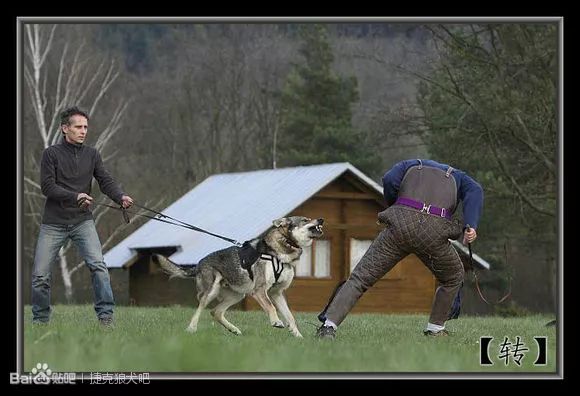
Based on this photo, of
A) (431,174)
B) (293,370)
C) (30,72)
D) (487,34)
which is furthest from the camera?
(30,72)

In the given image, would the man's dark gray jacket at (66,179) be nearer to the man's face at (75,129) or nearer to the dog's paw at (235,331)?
the man's face at (75,129)

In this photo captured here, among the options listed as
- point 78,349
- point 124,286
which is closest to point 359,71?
point 124,286

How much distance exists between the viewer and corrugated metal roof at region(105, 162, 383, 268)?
28.9 meters

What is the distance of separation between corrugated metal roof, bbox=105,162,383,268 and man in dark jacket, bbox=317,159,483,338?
15.6 meters

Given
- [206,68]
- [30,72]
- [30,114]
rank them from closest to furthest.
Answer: [30,72] < [30,114] < [206,68]

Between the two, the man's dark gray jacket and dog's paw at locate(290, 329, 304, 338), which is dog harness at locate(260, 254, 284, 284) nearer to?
dog's paw at locate(290, 329, 304, 338)

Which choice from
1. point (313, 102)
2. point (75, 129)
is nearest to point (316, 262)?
point (75, 129)

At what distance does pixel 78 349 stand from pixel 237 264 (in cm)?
377

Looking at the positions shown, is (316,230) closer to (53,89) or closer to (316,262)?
(316,262)

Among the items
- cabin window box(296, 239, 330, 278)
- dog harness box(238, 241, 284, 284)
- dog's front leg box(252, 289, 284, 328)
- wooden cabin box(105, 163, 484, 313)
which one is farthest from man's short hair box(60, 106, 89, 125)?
cabin window box(296, 239, 330, 278)

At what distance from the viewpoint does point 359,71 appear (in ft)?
179

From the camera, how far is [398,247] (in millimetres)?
12070

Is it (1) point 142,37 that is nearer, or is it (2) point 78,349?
(2) point 78,349

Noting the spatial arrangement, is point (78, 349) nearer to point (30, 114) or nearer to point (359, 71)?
point (30, 114)
